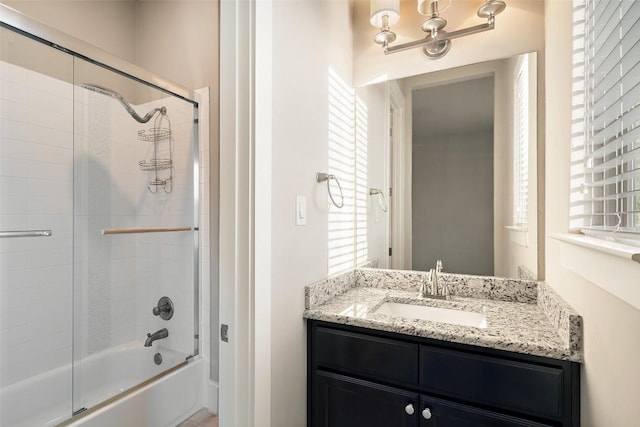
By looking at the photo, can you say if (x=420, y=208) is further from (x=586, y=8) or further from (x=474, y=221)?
(x=586, y=8)

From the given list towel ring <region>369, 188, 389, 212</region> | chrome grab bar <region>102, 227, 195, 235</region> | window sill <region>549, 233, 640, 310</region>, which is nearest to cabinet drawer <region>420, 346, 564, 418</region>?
window sill <region>549, 233, 640, 310</region>

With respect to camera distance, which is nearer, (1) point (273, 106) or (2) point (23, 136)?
(1) point (273, 106)

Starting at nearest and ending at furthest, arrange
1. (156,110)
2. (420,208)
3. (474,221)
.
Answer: (474,221)
(420,208)
(156,110)

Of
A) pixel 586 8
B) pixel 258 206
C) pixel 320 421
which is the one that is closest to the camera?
pixel 586 8

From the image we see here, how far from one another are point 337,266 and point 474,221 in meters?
0.72

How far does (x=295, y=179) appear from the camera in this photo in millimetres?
1256

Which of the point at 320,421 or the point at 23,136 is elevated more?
the point at 23,136

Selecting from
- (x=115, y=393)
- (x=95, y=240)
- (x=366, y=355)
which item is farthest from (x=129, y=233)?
(x=366, y=355)

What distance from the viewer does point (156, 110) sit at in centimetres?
199

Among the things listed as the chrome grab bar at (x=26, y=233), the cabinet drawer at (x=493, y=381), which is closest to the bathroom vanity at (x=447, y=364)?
the cabinet drawer at (x=493, y=381)

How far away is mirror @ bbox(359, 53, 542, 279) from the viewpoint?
4.76ft

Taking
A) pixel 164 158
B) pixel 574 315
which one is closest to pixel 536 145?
pixel 574 315

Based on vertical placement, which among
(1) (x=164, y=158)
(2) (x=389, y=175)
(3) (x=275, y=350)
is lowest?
(3) (x=275, y=350)

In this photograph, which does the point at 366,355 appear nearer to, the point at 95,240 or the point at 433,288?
the point at 433,288
